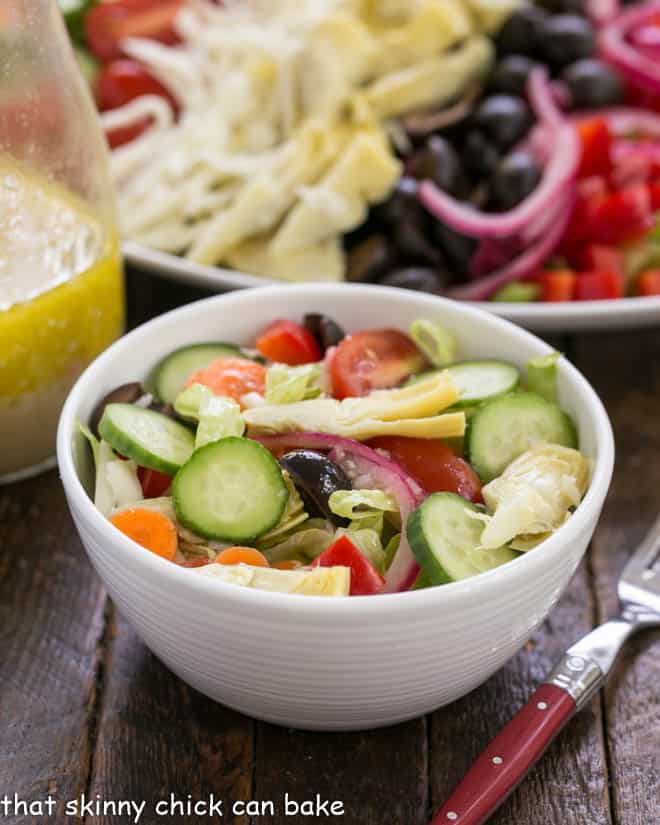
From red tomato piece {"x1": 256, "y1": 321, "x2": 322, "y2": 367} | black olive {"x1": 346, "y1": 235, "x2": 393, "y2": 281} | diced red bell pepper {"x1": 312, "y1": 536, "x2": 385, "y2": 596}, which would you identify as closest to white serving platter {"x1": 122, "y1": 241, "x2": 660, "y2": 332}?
black olive {"x1": 346, "y1": 235, "x2": 393, "y2": 281}

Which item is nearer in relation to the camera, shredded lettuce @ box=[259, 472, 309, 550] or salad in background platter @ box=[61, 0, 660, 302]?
shredded lettuce @ box=[259, 472, 309, 550]

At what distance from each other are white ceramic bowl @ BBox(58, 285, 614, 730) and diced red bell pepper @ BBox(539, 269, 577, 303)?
2.95 ft

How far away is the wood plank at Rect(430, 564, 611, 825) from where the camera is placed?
1.67 metres

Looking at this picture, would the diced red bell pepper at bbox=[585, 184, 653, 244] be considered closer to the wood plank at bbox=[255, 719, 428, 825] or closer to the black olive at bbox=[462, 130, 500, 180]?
the black olive at bbox=[462, 130, 500, 180]

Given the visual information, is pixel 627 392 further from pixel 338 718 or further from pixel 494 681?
pixel 338 718

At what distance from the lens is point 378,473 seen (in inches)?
67.8

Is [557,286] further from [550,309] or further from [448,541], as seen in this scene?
[448,541]

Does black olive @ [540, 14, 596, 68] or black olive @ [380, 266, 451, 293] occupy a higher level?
black olive @ [540, 14, 596, 68]

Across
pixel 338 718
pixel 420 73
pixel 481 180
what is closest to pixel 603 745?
pixel 338 718

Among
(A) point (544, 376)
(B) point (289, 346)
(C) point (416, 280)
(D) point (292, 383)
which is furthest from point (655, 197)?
(D) point (292, 383)

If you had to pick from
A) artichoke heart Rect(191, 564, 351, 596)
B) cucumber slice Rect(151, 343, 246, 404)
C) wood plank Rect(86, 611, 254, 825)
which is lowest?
wood plank Rect(86, 611, 254, 825)

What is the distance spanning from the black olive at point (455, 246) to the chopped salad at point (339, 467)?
2.58ft

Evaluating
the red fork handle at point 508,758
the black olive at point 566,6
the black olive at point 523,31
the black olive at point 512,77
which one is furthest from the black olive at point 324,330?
the black olive at point 566,6

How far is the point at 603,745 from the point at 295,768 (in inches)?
18.2
